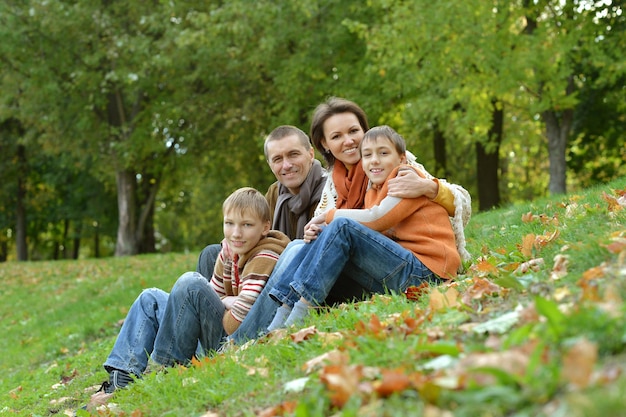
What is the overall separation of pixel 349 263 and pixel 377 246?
275 millimetres

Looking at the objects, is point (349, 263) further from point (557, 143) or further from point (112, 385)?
point (557, 143)

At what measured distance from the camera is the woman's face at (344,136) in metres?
5.03

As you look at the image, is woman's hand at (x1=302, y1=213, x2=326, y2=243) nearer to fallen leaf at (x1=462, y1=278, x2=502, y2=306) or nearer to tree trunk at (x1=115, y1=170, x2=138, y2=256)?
fallen leaf at (x1=462, y1=278, x2=502, y2=306)

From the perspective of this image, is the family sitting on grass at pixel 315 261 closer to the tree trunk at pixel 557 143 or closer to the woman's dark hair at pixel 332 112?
the woman's dark hair at pixel 332 112

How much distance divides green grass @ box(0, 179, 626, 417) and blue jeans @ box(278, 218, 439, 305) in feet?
0.69

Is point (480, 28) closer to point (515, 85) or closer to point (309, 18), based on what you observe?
point (515, 85)

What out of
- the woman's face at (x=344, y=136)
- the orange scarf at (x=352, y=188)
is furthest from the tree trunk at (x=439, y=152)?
the orange scarf at (x=352, y=188)

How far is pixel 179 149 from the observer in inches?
867

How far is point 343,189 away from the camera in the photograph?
4.97 meters

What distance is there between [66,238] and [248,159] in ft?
52.0

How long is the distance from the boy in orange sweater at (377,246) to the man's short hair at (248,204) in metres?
0.37

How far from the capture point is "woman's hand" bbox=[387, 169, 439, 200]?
417cm

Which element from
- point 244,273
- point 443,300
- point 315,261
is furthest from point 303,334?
point 244,273

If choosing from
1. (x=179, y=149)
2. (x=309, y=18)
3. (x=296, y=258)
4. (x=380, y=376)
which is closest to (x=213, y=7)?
(x=309, y=18)
